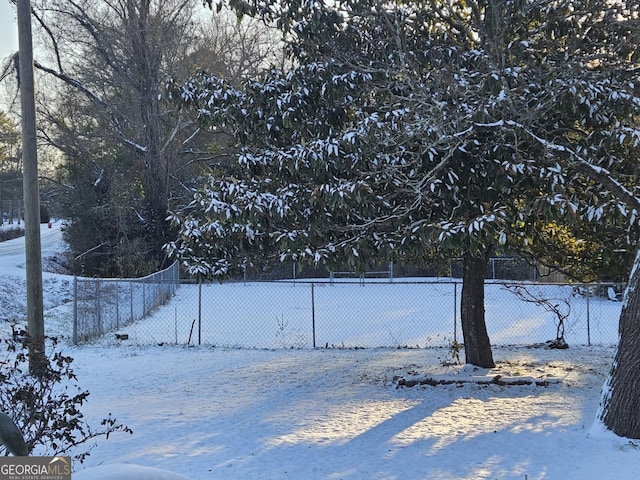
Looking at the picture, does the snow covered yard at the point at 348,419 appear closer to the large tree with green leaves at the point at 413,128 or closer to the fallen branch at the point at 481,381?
the fallen branch at the point at 481,381

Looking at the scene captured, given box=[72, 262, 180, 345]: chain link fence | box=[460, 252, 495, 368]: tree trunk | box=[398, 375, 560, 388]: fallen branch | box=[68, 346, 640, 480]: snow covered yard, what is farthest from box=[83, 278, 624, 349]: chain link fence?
box=[398, 375, 560, 388]: fallen branch

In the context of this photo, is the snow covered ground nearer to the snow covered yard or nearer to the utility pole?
the snow covered yard

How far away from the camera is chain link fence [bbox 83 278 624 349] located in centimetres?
1362

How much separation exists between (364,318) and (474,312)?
8.90 meters

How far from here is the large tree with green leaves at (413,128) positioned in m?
6.43

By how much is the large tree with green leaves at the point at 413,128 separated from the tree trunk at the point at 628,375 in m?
1.00

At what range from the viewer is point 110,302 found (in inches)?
610

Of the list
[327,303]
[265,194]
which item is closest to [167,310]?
[327,303]

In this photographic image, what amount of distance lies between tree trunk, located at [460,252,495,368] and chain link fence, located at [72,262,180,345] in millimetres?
7597

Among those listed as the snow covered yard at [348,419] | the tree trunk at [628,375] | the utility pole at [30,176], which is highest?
the utility pole at [30,176]

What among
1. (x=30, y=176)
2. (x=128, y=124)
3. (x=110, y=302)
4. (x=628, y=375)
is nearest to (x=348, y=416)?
(x=628, y=375)

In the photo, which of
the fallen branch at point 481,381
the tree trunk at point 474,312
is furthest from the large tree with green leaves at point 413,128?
the fallen branch at point 481,381

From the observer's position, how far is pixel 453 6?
8.12 metres

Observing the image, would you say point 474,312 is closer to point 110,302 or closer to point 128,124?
point 110,302
